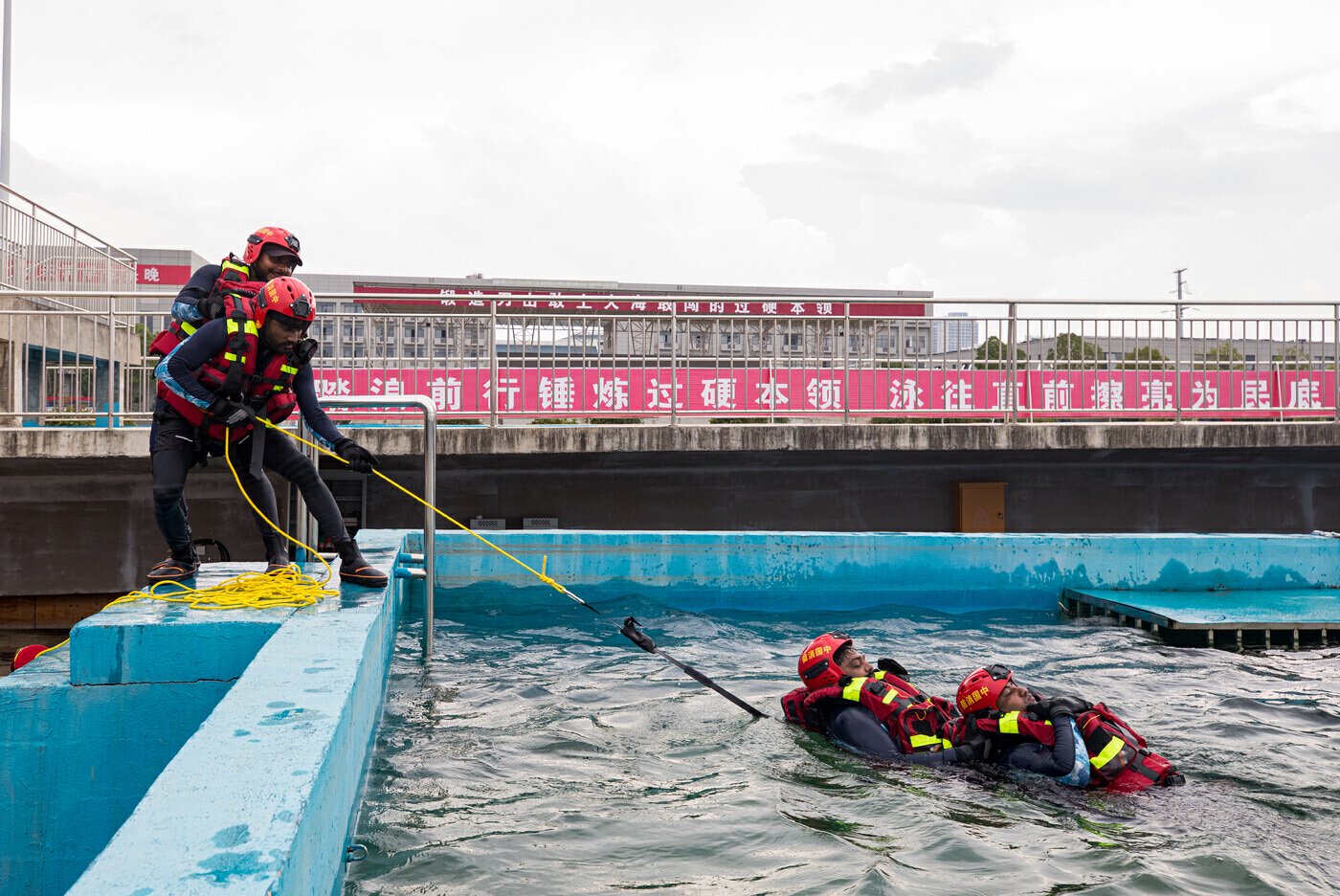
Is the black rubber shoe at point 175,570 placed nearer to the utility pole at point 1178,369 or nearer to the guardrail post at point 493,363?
the guardrail post at point 493,363

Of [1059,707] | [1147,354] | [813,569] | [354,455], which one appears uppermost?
[1147,354]

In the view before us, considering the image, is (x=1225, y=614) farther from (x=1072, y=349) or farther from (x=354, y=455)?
(x=354, y=455)

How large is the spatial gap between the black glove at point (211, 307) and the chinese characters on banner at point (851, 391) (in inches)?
249

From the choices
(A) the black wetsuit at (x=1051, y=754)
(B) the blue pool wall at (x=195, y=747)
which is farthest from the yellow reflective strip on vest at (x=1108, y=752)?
(B) the blue pool wall at (x=195, y=747)

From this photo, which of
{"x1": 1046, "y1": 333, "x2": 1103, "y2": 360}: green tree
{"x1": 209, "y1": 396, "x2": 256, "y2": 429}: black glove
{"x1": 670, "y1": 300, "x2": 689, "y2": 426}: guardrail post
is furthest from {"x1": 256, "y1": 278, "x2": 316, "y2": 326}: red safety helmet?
{"x1": 1046, "y1": 333, "x2": 1103, "y2": 360}: green tree

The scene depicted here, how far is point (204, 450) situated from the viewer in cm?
557

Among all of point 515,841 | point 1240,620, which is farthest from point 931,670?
point 515,841

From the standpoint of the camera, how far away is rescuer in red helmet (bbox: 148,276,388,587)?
5.20m

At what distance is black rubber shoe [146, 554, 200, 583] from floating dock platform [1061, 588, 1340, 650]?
287 inches

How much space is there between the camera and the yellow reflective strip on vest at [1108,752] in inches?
189

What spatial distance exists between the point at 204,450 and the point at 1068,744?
469 centimetres

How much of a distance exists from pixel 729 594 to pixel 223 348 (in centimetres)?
574

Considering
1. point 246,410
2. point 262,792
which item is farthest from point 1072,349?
point 262,792

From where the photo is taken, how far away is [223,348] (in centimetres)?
522
